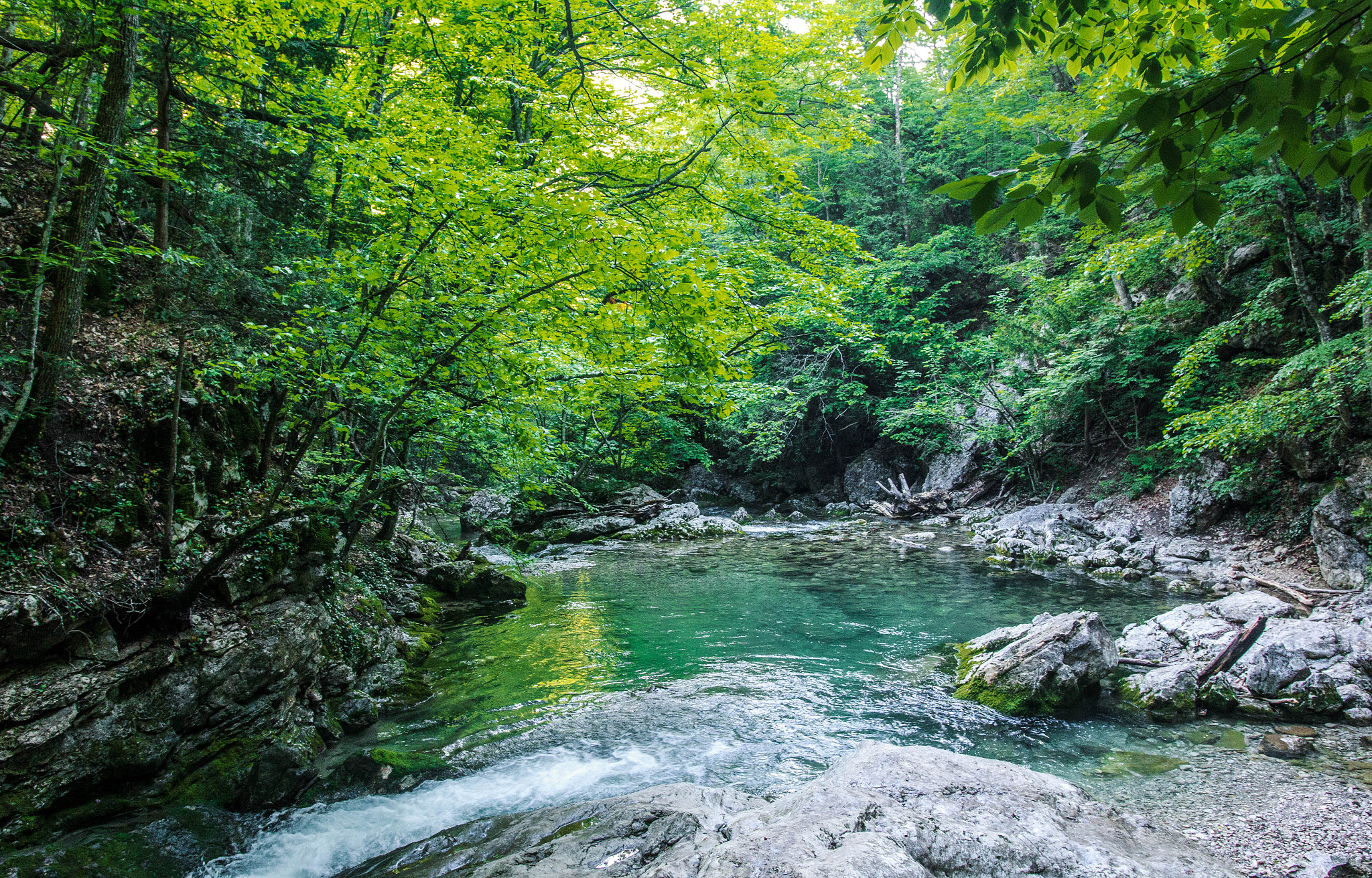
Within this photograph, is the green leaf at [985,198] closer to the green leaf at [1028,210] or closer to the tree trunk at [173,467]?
the green leaf at [1028,210]

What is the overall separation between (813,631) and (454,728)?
5.22m

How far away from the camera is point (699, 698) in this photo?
251 inches

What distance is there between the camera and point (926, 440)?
22.7m

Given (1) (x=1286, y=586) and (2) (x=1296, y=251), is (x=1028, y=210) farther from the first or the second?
(2) (x=1296, y=251)

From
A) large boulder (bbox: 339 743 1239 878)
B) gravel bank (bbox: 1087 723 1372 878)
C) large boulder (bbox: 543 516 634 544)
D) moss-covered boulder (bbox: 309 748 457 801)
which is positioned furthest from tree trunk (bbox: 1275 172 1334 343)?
large boulder (bbox: 543 516 634 544)

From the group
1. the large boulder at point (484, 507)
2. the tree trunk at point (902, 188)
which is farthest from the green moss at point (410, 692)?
the tree trunk at point (902, 188)

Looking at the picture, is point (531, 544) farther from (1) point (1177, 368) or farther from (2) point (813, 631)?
(1) point (1177, 368)

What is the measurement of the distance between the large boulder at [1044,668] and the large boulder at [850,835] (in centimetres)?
254

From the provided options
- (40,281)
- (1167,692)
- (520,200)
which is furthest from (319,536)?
(1167,692)

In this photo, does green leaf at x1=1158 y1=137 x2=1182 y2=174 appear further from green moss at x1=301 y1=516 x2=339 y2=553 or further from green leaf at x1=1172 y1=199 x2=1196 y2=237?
green moss at x1=301 y1=516 x2=339 y2=553

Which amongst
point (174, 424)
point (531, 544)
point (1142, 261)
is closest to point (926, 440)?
point (1142, 261)

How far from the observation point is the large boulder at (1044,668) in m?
5.70

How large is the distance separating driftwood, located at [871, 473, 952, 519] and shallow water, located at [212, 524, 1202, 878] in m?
9.30

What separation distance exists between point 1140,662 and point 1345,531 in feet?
17.1
